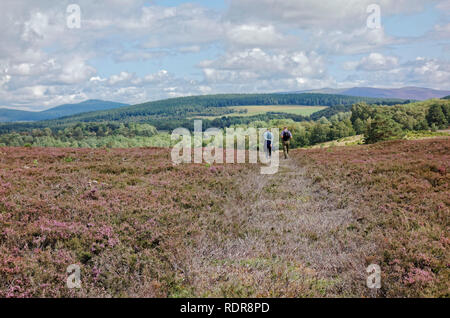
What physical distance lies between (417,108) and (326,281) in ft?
360

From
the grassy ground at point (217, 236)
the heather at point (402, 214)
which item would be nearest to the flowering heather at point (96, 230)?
the grassy ground at point (217, 236)

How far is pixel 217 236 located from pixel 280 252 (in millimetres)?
1840

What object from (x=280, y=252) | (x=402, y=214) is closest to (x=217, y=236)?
(x=280, y=252)

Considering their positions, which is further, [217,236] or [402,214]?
[402,214]

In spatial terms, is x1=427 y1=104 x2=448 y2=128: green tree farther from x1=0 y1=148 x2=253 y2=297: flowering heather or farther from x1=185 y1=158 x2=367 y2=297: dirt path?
x1=0 y1=148 x2=253 y2=297: flowering heather

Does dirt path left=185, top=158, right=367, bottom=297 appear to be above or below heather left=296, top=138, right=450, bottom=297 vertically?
below

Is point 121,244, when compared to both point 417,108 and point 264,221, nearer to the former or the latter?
point 264,221

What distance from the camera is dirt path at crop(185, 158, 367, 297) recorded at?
591cm

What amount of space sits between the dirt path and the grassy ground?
1.3 inches

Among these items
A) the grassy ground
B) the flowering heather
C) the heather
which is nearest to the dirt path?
the grassy ground

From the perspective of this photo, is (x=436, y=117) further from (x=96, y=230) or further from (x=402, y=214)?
(x=96, y=230)

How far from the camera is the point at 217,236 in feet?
27.5

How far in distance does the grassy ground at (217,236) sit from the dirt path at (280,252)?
0.03 meters
